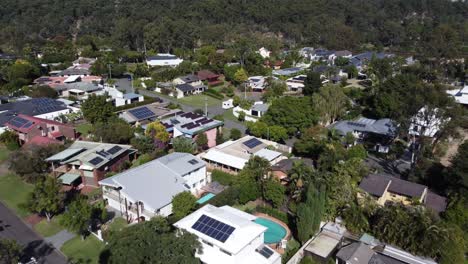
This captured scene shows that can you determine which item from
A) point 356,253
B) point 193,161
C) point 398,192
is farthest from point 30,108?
point 398,192

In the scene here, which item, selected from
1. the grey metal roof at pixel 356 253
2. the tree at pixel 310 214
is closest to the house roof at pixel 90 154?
the tree at pixel 310 214

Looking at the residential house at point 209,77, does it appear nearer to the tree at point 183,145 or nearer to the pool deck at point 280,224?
the tree at point 183,145

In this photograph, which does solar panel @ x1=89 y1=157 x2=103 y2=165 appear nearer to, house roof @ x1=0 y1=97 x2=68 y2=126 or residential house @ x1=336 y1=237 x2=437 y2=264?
house roof @ x1=0 y1=97 x2=68 y2=126

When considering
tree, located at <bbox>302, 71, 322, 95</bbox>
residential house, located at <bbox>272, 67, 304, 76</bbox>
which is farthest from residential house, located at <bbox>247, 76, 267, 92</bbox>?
tree, located at <bbox>302, 71, 322, 95</bbox>

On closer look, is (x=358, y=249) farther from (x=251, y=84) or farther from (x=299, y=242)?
(x=251, y=84)

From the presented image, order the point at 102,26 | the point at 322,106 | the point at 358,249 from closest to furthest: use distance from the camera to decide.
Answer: the point at 358,249, the point at 322,106, the point at 102,26

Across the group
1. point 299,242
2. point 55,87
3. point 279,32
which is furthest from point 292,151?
point 279,32
